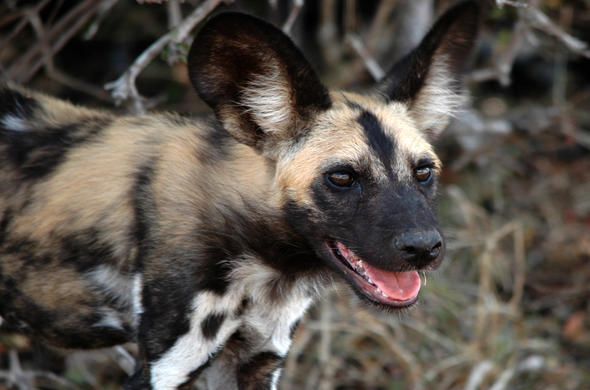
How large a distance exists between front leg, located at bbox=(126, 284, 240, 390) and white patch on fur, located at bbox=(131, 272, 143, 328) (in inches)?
1.1

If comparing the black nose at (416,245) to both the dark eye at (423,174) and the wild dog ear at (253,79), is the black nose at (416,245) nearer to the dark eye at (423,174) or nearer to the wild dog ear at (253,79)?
the dark eye at (423,174)

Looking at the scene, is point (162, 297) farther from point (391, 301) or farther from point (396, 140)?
point (396, 140)

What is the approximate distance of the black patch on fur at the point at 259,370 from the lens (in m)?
2.77

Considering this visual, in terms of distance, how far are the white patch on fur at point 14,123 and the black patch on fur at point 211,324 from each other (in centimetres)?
105

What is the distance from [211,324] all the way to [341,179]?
632 mm

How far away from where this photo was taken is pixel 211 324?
251 cm

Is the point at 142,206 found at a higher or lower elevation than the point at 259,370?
higher

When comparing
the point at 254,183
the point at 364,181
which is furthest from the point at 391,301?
the point at 254,183

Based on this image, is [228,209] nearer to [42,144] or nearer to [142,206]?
[142,206]

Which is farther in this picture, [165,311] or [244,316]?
[244,316]

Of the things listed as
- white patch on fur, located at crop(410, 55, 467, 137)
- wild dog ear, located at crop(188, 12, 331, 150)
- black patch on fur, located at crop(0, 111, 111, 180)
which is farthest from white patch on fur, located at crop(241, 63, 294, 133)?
black patch on fur, located at crop(0, 111, 111, 180)

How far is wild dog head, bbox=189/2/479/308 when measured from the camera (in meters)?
2.38

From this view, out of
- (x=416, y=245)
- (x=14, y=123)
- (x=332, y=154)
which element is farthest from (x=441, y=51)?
(x=14, y=123)

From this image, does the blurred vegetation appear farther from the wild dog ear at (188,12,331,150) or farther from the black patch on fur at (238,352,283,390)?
the wild dog ear at (188,12,331,150)
